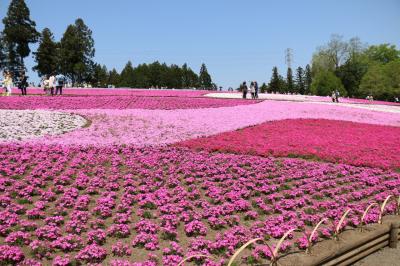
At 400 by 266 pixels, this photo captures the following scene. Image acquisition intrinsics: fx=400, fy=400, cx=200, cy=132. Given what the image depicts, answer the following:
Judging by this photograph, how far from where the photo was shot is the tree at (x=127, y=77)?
108950 mm

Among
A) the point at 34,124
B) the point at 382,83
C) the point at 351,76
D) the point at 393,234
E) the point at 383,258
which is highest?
the point at 351,76

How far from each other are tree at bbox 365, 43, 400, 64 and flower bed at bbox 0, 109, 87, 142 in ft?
367

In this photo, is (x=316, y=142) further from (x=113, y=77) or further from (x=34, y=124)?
(x=113, y=77)

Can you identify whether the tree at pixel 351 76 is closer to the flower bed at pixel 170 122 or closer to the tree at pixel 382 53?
the tree at pixel 382 53

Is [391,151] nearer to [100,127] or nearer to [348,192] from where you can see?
[348,192]

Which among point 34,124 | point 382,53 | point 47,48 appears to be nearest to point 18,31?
point 47,48

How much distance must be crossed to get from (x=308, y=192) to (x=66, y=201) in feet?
22.5

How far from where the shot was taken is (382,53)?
117 m

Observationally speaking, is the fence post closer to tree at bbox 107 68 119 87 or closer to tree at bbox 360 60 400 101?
tree at bbox 360 60 400 101

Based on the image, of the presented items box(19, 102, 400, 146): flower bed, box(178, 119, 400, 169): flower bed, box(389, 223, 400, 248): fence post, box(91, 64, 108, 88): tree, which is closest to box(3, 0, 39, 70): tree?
box(91, 64, 108, 88): tree

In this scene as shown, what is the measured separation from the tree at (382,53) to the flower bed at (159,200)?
11515 centimetres

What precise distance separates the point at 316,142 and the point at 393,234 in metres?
10.2

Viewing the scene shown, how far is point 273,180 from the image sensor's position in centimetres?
1267

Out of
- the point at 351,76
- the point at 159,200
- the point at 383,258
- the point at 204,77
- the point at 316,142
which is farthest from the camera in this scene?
the point at 204,77
